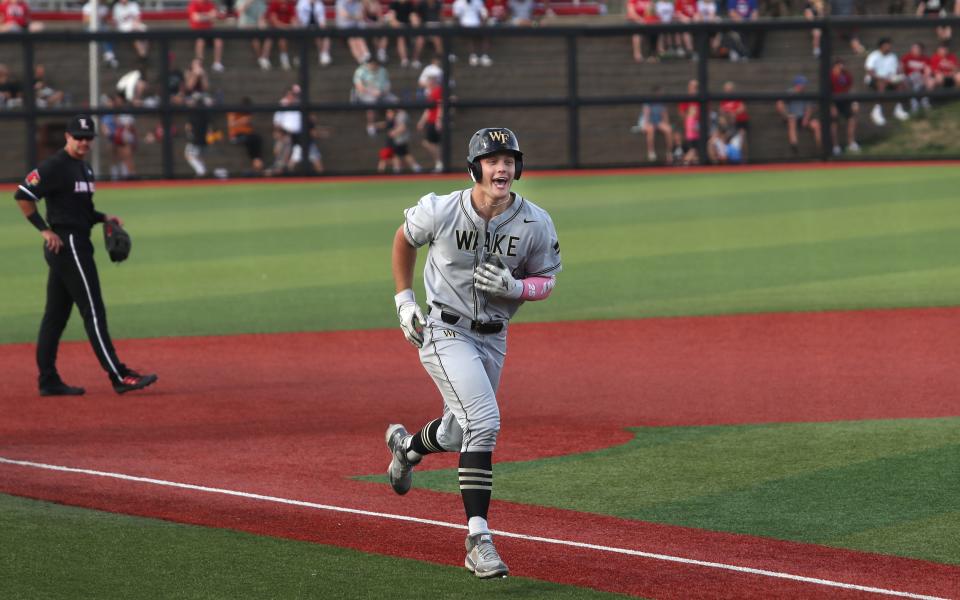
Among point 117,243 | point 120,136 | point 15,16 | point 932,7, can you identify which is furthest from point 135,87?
point 117,243

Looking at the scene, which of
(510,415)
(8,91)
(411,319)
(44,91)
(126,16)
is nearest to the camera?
(411,319)

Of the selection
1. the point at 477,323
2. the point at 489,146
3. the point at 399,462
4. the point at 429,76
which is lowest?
the point at 399,462

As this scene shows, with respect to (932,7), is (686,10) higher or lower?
higher

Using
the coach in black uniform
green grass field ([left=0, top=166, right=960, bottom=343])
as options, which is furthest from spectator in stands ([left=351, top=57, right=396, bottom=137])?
the coach in black uniform

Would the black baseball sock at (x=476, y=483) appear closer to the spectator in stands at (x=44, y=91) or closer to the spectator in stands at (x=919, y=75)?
the spectator in stands at (x=44, y=91)

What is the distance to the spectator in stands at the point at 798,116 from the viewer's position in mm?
27516

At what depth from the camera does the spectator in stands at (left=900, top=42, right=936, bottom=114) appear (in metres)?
27.0

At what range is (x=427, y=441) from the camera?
22.8 feet

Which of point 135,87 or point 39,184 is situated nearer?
point 39,184

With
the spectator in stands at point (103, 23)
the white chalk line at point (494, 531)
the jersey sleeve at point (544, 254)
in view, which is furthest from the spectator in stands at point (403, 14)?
the jersey sleeve at point (544, 254)

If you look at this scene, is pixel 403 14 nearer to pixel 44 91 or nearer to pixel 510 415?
pixel 44 91

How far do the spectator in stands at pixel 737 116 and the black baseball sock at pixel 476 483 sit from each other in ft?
71.8

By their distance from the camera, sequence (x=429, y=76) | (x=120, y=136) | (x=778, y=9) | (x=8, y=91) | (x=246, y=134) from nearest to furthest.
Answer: (x=8, y=91) → (x=120, y=136) → (x=429, y=76) → (x=246, y=134) → (x=778, y=9)

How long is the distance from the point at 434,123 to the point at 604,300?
1272cm
